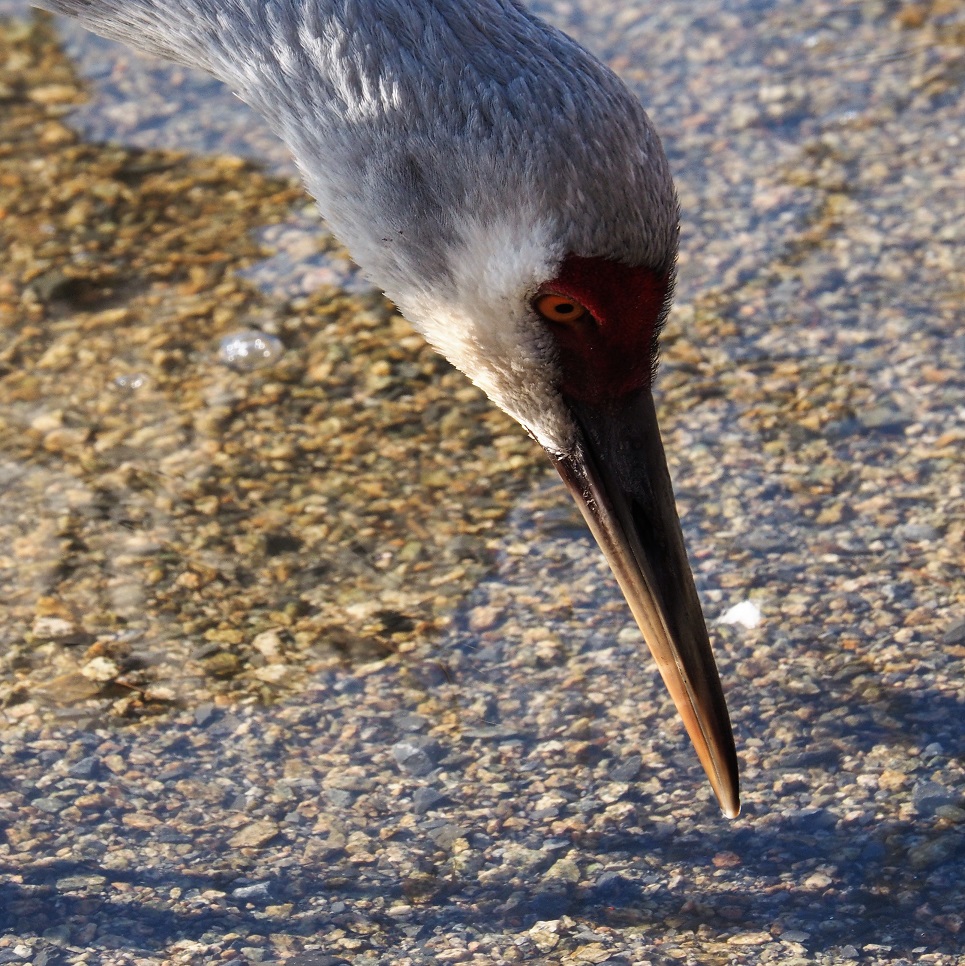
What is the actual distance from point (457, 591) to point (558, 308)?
1071 millimetres

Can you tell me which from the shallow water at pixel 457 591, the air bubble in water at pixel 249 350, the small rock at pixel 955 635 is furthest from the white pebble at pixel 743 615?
the air bubble in water at pixel 249 350

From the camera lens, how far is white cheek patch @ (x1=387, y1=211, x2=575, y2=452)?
2.61 meters

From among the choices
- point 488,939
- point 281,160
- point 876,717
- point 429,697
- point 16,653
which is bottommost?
point 488,939

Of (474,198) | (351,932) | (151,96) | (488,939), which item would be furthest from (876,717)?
(151,96)

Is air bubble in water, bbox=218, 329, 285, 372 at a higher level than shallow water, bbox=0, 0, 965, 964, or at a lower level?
higher

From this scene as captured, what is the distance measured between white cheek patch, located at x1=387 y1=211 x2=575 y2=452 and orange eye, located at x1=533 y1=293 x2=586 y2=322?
0.07ft

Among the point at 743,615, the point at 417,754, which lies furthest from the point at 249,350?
the point at 743,615

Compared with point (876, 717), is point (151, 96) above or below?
above

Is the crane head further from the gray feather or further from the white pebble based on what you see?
the white pebble

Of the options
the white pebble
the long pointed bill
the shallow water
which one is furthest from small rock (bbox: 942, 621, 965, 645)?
the long pointed bill

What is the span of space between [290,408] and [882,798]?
1.92 meters

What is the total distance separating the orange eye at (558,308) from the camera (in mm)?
2631

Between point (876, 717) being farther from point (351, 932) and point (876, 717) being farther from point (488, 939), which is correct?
point (351, 932)

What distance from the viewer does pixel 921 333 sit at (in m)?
4.07
